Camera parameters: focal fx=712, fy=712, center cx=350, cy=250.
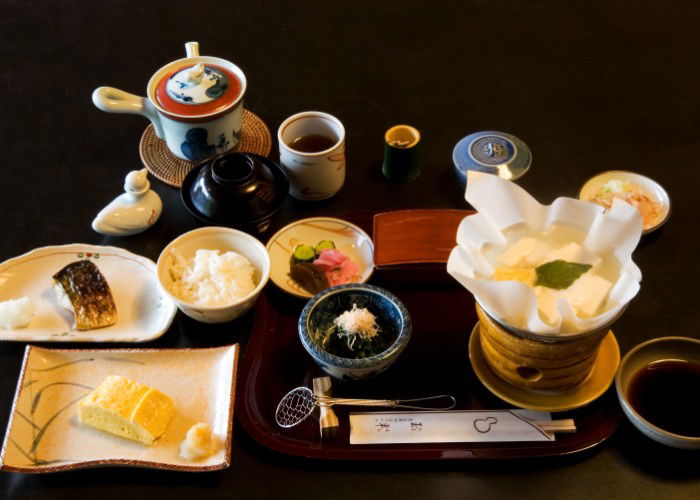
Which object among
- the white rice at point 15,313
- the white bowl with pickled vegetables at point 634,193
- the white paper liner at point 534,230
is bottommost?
the white rice at point 15,313

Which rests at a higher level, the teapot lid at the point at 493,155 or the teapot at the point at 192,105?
the teapot at the point at 192,105

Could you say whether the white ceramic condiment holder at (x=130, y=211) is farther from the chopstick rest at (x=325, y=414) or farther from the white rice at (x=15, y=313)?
the chopstick rest at (x=325, y=414)

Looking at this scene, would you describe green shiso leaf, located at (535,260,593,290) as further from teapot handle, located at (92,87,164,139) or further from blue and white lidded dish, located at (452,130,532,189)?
teapot handle, located at (92,87,164,139)

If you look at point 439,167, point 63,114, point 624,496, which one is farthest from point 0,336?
point 624,496

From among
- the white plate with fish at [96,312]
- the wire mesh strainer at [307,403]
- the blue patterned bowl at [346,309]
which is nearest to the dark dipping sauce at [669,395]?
the wire mesh strainer at [307,403]

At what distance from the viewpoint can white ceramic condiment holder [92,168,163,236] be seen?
1897 mm

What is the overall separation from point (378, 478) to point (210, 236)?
0.74 m

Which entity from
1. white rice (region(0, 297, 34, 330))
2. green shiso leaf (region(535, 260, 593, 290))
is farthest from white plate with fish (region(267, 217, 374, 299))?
white rice (region(0, 297, 34, 330))

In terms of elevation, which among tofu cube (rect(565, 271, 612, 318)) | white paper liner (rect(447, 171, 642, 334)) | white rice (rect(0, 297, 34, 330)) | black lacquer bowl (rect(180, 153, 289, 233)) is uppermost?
white paper liner (rect(447, 171, 642, 334))

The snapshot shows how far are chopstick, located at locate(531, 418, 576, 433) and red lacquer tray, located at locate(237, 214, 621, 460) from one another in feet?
0.06

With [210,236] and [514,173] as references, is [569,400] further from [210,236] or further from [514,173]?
[210,236]

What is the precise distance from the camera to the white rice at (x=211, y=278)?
1.70 meters

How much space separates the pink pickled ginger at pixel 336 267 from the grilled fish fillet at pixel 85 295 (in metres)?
0.52

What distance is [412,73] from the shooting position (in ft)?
7.93
